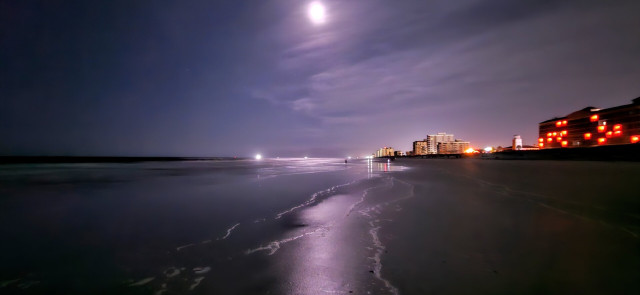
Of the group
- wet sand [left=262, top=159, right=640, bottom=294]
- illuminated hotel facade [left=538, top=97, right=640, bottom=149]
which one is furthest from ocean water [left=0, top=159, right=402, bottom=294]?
illuminated hotel facade [left=538, top=97, right=640, bottom=149]

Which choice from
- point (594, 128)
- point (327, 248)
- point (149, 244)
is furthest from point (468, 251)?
point (594, 128)

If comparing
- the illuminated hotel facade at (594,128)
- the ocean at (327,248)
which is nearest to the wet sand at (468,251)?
the ocean at (327,248)

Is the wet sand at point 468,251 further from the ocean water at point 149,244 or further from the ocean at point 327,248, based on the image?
the ocean water at point 149,244

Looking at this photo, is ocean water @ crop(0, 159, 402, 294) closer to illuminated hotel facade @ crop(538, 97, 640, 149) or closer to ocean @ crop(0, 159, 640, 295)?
ocean @ crop(0, 159, 640, 295)

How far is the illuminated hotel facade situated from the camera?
6141 centimetres

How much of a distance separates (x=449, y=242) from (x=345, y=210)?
359 centimetres

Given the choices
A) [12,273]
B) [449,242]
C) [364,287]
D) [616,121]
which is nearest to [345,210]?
[449,242]

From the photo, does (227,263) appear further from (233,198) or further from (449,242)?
(233,198)

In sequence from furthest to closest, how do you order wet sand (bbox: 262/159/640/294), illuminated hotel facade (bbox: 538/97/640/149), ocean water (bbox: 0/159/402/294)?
illuminated hotel facade (bbox: 538/97/640/149) < ocean water (bbox: 0/159/402/294) < wet sand (bbox: 262/159/640/294)

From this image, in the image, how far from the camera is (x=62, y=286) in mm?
3594

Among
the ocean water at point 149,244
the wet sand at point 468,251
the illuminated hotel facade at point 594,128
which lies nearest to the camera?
the wet sand at point 468,251

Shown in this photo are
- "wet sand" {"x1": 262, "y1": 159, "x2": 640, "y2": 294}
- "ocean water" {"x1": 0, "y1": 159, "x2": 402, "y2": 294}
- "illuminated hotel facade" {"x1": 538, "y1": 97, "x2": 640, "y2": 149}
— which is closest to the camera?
"wet sand" {"x1": 262, "y1": 159, "x2": 640, "y2": 294}

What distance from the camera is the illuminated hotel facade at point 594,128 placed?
61.4 metres

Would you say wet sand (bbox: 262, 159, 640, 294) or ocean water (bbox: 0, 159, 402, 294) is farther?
ocean water (bbox: 0, 159, 402, 294)
